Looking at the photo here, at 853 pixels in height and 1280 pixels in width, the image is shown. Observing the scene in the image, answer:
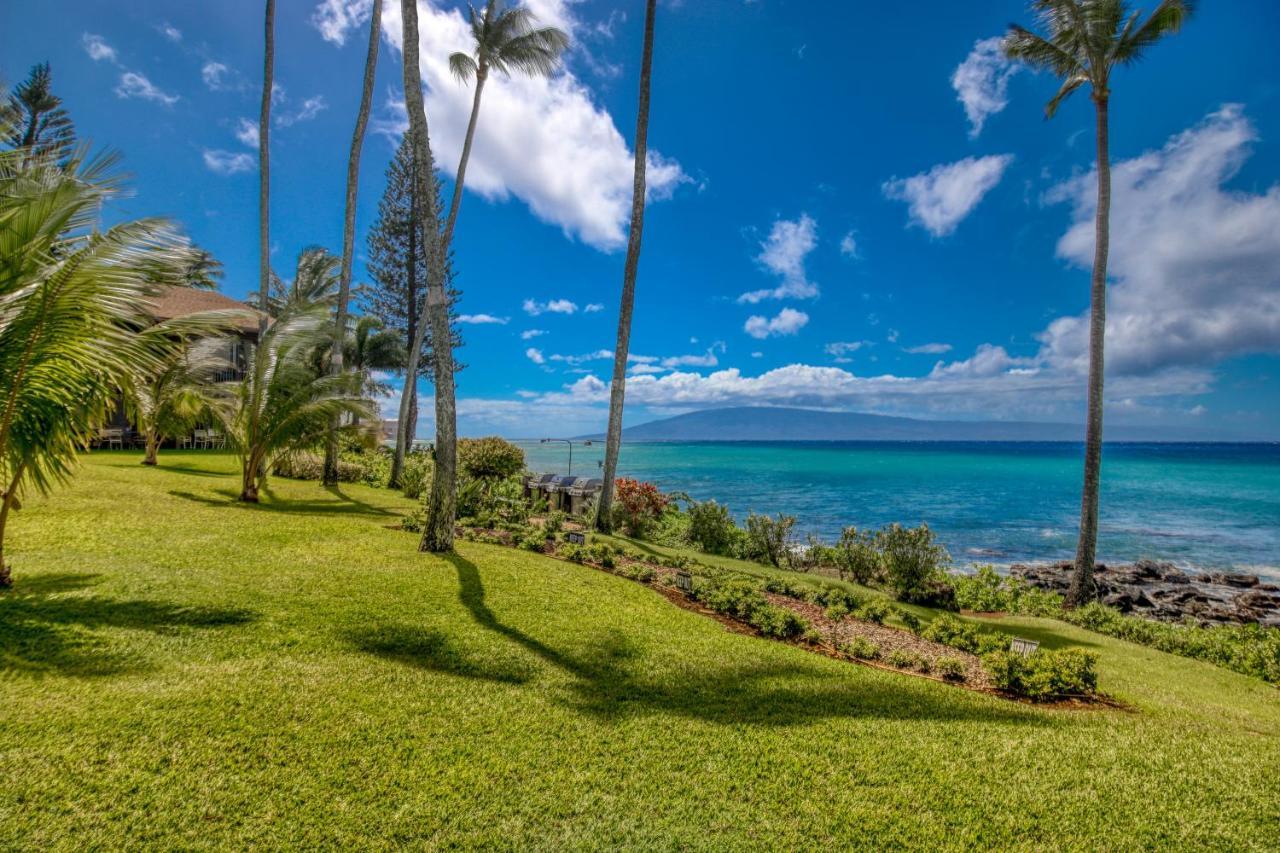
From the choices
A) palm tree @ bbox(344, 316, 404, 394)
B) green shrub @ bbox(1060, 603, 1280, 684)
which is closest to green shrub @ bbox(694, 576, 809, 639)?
green shrub @ bbox(1060, 603, 1280, 684)

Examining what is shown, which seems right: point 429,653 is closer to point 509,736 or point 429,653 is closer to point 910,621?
point 509,736

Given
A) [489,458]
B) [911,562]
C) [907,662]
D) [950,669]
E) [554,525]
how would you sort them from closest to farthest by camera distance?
[950,669] → [907,662] → [911,562] → [554,525] → [489,458]

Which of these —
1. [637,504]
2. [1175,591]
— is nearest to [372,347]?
[637,504]

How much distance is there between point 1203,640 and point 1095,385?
4806 mm

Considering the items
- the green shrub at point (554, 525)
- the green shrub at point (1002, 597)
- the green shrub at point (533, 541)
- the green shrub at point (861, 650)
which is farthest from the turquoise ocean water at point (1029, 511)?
the green shrub at point (861, 650)

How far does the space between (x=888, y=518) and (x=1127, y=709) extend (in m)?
18.6

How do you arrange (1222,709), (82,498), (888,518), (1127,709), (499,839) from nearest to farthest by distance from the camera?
(499,839) < (1127,709) < (1222,709) < (82,498) < (888,518)

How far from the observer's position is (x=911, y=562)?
29.8ft

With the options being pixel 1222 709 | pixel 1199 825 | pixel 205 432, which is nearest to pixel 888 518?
pixel 1222 709

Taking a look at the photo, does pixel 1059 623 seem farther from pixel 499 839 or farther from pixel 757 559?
pixel 499 839

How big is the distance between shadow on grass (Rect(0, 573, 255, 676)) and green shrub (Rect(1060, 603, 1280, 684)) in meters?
11.0

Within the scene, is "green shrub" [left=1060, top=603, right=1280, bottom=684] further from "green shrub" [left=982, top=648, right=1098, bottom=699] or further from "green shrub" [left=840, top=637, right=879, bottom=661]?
"green shrub" [left=840, top=637, right=879, bottom=661]

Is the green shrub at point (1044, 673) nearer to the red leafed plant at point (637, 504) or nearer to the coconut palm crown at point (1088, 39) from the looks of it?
the red leafed plant at point (637, 504)

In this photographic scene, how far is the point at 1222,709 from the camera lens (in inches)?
190
